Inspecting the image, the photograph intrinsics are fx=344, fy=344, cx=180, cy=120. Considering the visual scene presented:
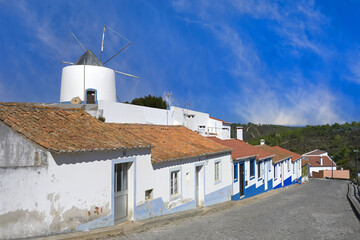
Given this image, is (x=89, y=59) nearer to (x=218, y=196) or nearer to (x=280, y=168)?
(x=218, y=196)

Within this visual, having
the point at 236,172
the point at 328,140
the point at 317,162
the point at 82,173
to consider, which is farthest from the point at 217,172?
the point at 328,140

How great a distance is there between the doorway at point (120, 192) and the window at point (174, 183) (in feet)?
9.10

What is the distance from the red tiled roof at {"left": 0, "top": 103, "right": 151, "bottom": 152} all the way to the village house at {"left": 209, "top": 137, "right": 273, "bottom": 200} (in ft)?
30.8

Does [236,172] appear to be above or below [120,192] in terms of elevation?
below

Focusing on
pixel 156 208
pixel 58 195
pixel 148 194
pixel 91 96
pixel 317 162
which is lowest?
pixel 317 162

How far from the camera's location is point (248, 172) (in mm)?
21641

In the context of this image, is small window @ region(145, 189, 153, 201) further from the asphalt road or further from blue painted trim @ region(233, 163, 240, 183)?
blue painted trim @ region(233, 163, 240, 183)

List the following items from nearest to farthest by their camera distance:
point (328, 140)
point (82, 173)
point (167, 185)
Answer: point (82, 173)
point (167, 185)
point (328, 140)

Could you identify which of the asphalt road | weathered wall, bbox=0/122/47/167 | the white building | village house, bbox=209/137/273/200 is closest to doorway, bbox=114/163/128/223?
the asphalt road

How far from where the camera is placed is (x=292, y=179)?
37.8 meters

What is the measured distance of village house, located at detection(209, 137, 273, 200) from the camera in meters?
19.3

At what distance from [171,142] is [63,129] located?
6056 mm

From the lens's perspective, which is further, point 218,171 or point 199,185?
point 218,171

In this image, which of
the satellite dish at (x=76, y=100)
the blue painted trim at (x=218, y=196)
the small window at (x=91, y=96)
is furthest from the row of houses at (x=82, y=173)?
the small window at (x=91, y=96)
